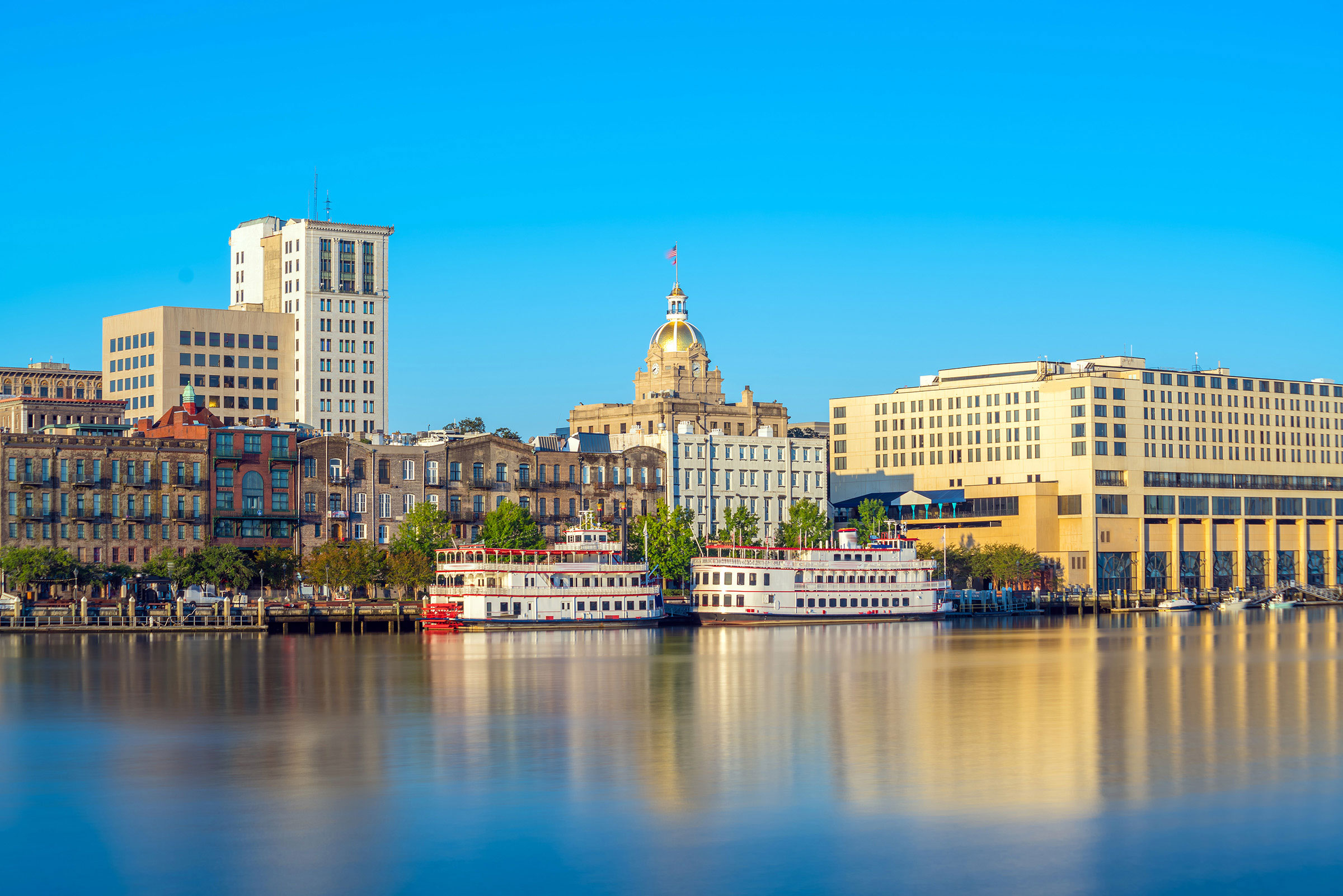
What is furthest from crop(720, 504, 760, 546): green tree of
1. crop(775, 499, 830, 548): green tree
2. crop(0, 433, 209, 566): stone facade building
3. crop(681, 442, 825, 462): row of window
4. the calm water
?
the calm water

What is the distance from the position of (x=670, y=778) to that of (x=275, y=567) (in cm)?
10513

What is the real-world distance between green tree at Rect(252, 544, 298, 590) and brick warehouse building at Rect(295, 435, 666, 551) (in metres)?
5.36

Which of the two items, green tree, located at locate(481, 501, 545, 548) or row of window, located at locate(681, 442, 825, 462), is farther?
row of window, located at locate(681, 442, 825, 462)

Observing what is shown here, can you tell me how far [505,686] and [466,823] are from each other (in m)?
37.7

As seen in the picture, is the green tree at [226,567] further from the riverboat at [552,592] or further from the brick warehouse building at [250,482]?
the riverboat at [552,592]

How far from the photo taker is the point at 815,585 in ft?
491

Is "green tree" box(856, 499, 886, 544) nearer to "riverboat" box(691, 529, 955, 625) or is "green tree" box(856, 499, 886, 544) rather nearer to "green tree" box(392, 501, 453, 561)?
"riverboat" box(691, 529, 955, 625)

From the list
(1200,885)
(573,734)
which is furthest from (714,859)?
(573,734)

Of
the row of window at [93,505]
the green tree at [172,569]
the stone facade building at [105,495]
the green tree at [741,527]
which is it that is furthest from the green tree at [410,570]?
the green tree at [741,527]

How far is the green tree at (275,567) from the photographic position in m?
152

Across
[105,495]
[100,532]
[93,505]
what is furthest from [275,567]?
[93,505]

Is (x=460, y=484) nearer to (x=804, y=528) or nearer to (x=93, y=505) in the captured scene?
(x=93, y=505)

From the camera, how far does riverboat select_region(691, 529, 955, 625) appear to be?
147375 mm

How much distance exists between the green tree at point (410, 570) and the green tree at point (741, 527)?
31.9 m
